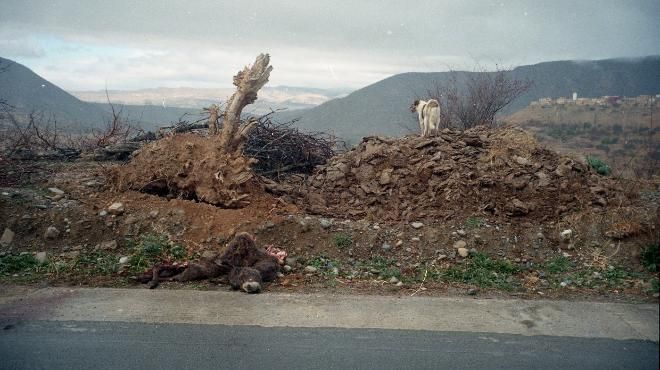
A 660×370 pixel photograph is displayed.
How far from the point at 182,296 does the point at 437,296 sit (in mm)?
2656

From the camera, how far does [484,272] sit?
19.3 feet

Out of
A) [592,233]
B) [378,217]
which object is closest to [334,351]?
[378,217]

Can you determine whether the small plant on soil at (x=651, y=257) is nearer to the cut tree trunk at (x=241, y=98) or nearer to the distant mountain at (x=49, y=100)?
the cut tree trunk at (x=241, y=98)

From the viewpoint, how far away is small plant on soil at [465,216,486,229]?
22.3ft

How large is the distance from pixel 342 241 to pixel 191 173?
2603mm

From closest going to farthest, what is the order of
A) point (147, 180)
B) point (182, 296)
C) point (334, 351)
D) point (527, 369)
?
point (527, 369) < point (334, 351) < point (182, 296) < point (147, 180)

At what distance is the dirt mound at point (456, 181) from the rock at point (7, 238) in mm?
4056

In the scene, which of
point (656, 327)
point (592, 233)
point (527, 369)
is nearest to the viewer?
point (656, 327)

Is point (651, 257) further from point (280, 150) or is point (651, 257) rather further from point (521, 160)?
point (280, 150)

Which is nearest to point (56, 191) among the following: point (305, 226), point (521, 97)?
point (305, 226)

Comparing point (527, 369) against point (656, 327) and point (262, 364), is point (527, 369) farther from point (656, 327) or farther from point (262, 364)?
point (262, 364)

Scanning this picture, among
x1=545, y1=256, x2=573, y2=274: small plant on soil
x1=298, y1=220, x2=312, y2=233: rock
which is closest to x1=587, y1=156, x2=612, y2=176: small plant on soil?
x1=545, y1=256, x2=573, y2=274: small plant on soil

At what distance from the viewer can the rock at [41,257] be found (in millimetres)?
6174

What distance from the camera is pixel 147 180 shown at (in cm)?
766
